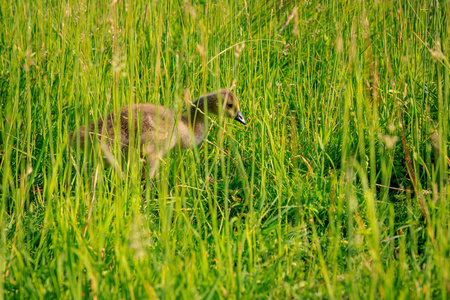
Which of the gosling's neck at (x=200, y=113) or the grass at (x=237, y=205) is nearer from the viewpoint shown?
the grass at (x=237, y=205)

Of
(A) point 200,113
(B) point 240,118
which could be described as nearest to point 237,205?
(B) point 240,118

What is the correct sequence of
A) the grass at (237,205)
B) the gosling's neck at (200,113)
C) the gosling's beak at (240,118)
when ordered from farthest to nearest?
1. the gosling's neck at (200,113)
2. the gosling's beak at (240,118)
3. the grass at (237,205)

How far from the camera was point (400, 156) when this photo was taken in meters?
3.23

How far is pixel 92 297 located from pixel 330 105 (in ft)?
7.21

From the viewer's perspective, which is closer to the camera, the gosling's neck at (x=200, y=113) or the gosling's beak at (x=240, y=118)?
the gosling's beak at (x=240, y=118)

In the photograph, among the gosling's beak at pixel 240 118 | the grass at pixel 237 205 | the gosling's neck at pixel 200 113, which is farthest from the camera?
the gosling's neck at pixel 200 113

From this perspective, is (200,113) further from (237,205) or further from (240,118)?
(237,205)

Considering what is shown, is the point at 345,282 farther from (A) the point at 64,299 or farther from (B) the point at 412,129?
(B) the point at 412,129

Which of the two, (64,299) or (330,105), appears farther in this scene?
(330,105)

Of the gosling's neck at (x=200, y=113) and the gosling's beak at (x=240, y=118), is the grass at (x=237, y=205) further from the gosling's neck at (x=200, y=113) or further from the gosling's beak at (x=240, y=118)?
the gosling's neck at (x=200, y=113)

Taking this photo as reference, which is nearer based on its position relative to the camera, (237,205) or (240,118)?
(237,205)

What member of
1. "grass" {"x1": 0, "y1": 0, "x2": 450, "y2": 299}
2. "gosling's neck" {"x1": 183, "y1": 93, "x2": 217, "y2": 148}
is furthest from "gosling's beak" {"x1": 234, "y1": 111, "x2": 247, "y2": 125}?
"gosling's neck" {"x1": 183, "y1": 93, "x2": 217, "y2": 148}

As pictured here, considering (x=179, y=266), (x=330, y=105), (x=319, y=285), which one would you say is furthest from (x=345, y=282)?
(x=330, y=105)

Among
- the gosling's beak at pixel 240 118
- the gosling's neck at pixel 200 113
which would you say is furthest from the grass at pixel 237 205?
the gosling's neck at pixel 200 113
